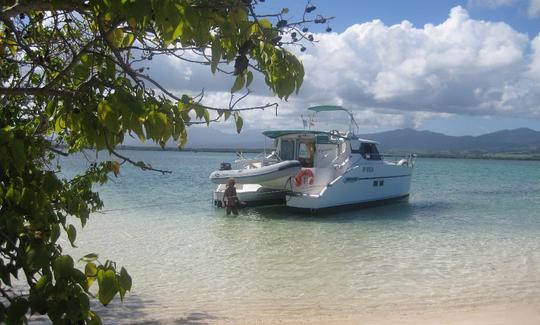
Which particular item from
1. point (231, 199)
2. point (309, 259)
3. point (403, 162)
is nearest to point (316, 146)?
point (231, 199)

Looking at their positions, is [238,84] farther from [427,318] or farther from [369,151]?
[369,151]

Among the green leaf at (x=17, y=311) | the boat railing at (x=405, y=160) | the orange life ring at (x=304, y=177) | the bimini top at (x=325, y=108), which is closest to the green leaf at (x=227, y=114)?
the green leaf at (x=17, y=311)

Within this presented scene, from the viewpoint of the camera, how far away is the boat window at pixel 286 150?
673 inches

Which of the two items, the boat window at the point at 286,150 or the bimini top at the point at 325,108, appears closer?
the boat window at the point at 286,150

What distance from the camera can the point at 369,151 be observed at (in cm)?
1753

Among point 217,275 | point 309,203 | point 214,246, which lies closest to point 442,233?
point 309,203

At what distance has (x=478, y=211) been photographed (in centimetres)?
1731

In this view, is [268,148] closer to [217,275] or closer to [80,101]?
[217,275]

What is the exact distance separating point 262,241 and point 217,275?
3.27 metres

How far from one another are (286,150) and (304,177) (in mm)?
1985

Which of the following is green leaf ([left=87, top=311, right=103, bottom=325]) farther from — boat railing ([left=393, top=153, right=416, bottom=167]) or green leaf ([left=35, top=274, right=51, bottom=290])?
boat railing ([left=393, top=153, right=416, bottom=167])

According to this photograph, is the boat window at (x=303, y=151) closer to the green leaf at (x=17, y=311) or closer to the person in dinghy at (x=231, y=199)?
the person in dinghy at (x=231, y=199)

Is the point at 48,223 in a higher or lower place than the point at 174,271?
higher

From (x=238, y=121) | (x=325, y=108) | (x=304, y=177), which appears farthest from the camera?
(x=325, y=108)
